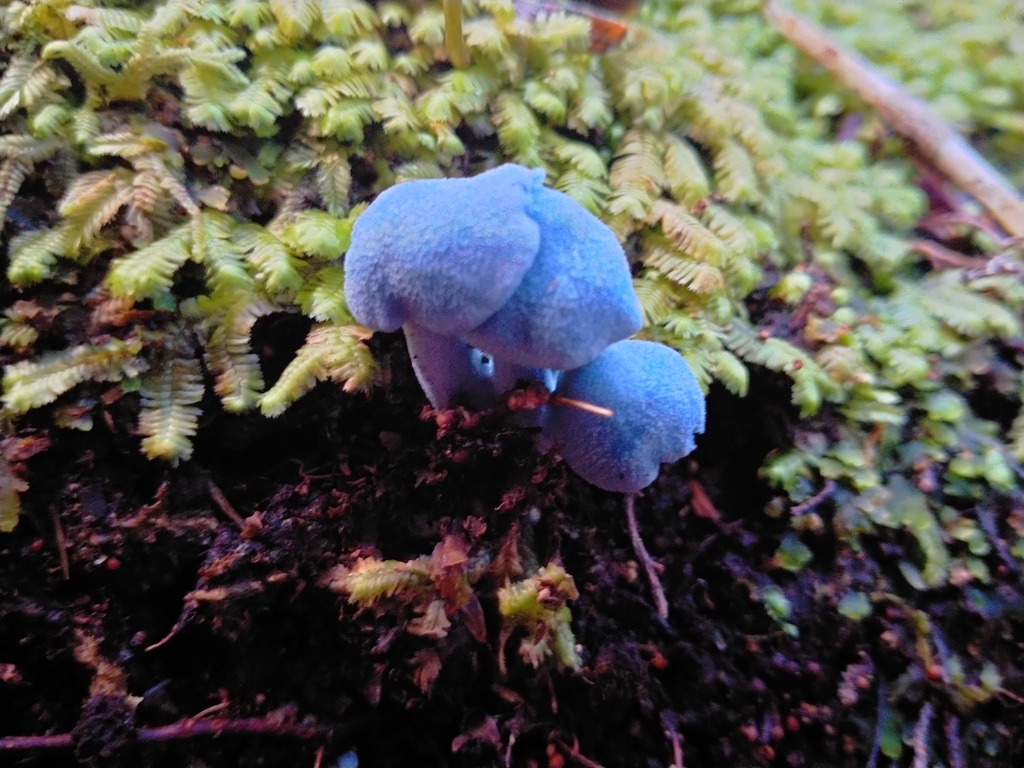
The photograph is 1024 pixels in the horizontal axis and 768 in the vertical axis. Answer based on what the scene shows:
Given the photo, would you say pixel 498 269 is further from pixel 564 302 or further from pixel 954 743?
pixel 954 743

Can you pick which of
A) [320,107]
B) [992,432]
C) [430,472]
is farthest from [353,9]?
[992,432]

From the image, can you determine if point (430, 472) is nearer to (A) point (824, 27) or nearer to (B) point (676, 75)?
(B) point (676, 75)

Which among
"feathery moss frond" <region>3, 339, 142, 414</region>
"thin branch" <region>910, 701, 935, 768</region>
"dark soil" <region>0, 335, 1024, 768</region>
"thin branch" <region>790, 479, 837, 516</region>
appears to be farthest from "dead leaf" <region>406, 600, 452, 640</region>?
"thin branch" <region>910, 701, 935, 768</region>

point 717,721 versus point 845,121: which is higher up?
point 845,121

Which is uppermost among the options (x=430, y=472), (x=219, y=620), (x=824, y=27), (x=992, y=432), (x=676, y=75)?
(x=824, y=27)

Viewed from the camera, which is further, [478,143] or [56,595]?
[478,143]
